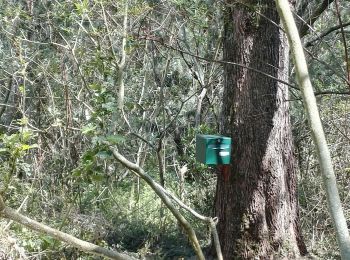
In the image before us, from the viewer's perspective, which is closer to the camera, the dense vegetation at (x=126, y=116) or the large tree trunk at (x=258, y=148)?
the large tree trunk at (x=258, y=148)

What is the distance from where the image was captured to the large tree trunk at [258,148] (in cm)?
534

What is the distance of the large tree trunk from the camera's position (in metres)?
5.34

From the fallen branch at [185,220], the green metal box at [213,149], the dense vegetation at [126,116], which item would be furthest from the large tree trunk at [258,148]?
the fallen branch at [185,220]

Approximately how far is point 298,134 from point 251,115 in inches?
106

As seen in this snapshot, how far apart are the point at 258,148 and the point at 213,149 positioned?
52 cm

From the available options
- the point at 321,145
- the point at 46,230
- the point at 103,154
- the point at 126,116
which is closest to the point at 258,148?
the point at 103,154

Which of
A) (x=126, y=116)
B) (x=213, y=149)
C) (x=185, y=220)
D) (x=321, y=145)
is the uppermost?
(x=126, y=116)

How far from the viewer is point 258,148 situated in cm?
533

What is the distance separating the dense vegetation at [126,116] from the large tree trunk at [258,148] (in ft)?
1.70

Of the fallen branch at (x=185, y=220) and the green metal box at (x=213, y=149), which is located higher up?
the green metal box at (x=213, y=149)

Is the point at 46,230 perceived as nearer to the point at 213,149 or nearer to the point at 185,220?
the point at 185,220

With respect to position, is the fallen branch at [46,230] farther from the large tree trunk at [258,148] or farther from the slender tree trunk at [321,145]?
the large tree trunk at [258,148]

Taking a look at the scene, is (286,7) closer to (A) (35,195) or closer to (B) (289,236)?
(B) (289,236)

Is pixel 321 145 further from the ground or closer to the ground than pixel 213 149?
further from the ground
